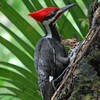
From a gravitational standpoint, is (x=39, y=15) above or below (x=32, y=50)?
above

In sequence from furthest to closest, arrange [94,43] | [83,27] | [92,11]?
[83,27], [92,11], [94,43]

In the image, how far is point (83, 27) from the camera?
239cm

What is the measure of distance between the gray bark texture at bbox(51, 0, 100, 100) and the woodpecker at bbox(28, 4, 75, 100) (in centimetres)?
64

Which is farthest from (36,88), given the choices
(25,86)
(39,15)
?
(39,15)

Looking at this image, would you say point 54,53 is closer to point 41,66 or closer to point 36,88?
point 41,66

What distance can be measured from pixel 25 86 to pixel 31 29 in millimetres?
429

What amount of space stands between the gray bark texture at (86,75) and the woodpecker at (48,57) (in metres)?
0.64

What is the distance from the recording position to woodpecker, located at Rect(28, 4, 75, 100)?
8.78 feet

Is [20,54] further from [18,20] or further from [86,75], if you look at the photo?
[86,75]

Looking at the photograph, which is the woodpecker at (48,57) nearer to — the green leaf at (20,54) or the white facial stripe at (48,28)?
the white facial stripe at (48,28)

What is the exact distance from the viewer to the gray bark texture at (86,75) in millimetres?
1784

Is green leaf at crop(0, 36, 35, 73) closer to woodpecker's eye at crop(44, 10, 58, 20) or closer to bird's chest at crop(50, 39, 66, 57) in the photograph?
bird's chest at crop(50, 39, 66, 57)

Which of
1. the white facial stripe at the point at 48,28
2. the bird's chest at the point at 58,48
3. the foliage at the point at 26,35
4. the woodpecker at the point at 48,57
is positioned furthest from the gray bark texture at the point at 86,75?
the white facial stripe at the point at 48,28

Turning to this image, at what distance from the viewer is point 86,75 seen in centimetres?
186
